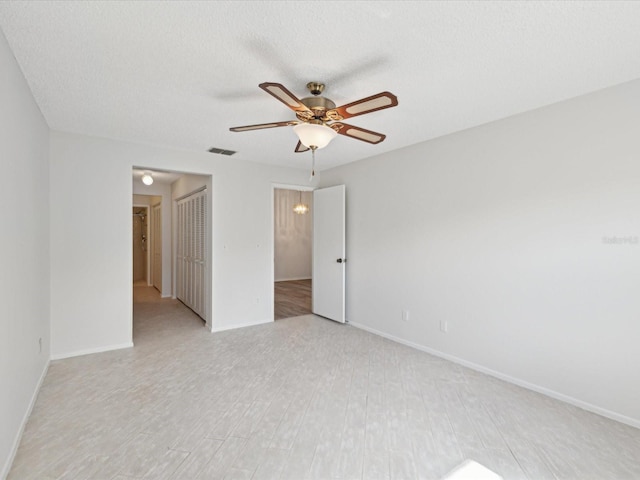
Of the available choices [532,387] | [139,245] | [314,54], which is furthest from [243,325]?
[139,245]

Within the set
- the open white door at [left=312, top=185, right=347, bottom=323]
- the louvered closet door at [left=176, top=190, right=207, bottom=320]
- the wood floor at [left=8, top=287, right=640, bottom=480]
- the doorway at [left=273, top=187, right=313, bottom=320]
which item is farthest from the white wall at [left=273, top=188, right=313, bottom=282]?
the wood floor at [left=8, top=287, right=640, bottom=480]

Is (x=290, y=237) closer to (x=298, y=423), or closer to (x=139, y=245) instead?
(x=139, y=245)

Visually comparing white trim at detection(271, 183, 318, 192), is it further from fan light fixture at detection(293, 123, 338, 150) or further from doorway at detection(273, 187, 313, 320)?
doorway at detection(273, 187, 313, 320)

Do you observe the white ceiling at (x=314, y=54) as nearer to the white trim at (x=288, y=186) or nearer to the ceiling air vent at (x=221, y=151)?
the ceiling air vent at (x=221, y=151)

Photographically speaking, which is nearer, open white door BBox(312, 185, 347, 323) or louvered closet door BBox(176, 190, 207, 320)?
open white door BBox(312, 185, 347, 323)

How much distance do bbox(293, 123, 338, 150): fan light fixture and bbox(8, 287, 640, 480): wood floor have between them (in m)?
2.00

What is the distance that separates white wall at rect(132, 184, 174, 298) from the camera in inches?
272

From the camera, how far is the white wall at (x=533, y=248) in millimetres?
2379

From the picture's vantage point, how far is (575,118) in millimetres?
2584

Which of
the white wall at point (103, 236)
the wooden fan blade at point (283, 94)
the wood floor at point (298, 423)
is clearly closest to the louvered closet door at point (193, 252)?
the white wall at point (103, 236)

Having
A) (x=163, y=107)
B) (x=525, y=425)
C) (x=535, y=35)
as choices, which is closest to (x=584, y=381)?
(x=525, y=425)

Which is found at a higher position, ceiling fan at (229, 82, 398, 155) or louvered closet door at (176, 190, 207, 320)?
ceiling fan at (229, 82, 398, 155)

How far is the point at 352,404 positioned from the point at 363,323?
2.10m

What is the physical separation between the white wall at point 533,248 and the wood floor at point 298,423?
318 millimetres
